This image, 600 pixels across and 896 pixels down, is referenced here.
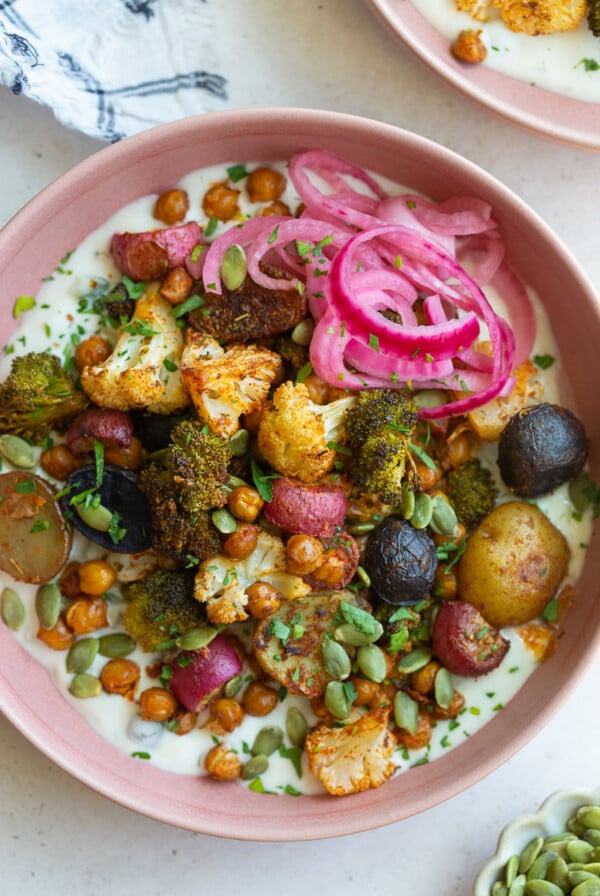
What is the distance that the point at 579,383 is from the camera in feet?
8.00

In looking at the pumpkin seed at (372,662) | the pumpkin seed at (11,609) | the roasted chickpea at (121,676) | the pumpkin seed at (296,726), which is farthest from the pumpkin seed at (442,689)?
the pumpkin seed at (11,609)

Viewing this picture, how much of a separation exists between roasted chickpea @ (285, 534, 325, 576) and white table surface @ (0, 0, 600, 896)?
1.00 metres

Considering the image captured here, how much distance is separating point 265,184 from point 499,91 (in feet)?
2.40

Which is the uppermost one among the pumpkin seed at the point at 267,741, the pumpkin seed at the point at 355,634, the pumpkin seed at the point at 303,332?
the pumpkin seed at the point at 303,332

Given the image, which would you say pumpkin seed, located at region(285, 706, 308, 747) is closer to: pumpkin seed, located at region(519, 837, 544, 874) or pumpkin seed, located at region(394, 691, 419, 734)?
pumpkin seed, located at region(394, 691, 419, 734)

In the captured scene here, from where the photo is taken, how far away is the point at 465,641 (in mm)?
2307

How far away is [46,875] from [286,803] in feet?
2.66

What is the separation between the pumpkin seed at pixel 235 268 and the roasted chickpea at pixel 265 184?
0.19 metres

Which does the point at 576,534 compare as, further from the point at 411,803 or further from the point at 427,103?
the point at 427,103

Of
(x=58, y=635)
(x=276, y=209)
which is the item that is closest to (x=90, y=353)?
(x=276, y=209)

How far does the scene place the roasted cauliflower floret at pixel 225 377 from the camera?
2.19 metres

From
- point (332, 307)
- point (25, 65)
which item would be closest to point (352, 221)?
point (332, 307)

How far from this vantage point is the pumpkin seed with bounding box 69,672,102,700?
2.38m

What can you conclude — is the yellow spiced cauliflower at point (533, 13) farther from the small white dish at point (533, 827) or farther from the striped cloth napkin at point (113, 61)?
the small white dish at point (533, 827)
